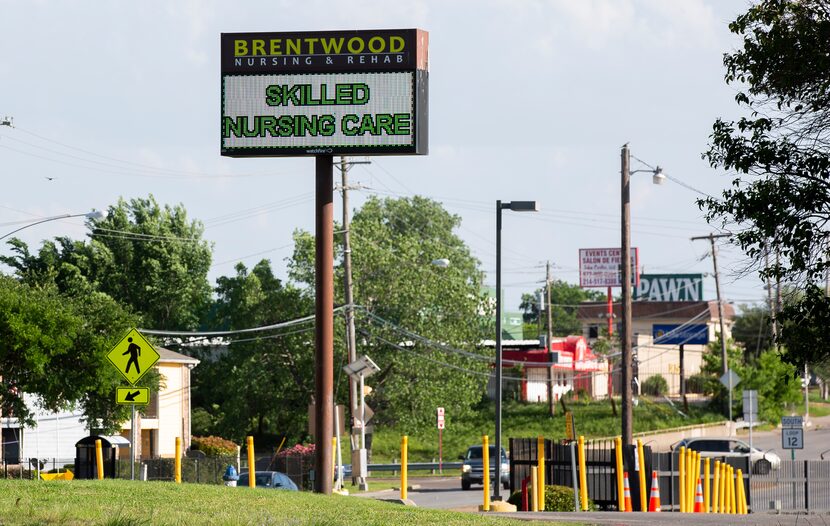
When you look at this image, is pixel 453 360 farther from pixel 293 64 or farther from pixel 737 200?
pixel 737 200

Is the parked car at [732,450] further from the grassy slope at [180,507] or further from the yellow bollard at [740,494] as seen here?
the grassy slope at [180,507]

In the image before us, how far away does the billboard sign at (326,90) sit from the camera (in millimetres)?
22438

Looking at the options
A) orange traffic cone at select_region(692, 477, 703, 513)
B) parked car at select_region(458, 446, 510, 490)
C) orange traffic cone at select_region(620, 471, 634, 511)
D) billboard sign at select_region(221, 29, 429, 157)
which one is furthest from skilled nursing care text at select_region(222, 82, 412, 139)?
parked car at select_region(458, 446, 510, 490)

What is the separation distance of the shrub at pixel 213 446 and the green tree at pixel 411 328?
7781mm

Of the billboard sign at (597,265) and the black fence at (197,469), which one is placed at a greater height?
the billboard sign at (597,265)

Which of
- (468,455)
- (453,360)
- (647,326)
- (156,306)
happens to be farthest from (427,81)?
(647,326)

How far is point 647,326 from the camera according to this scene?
10850 cm

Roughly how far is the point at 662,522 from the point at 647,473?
30.5ft

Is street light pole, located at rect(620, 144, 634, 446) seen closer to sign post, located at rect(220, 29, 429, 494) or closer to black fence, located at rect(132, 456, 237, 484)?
black fence, located at rect(132, 456, 237, 484)

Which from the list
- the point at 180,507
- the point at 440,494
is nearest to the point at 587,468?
the point at 180,507

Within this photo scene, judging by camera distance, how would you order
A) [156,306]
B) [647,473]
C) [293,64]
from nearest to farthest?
[293,64] < [647,473] < [156,306]

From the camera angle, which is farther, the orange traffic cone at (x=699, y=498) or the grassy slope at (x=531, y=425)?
the grassy slope at (x=531, y=425)

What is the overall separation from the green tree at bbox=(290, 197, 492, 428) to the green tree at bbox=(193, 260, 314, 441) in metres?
2.17

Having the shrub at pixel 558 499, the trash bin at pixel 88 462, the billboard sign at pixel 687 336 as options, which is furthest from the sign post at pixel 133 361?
the billboard sign at pixel 687 336
